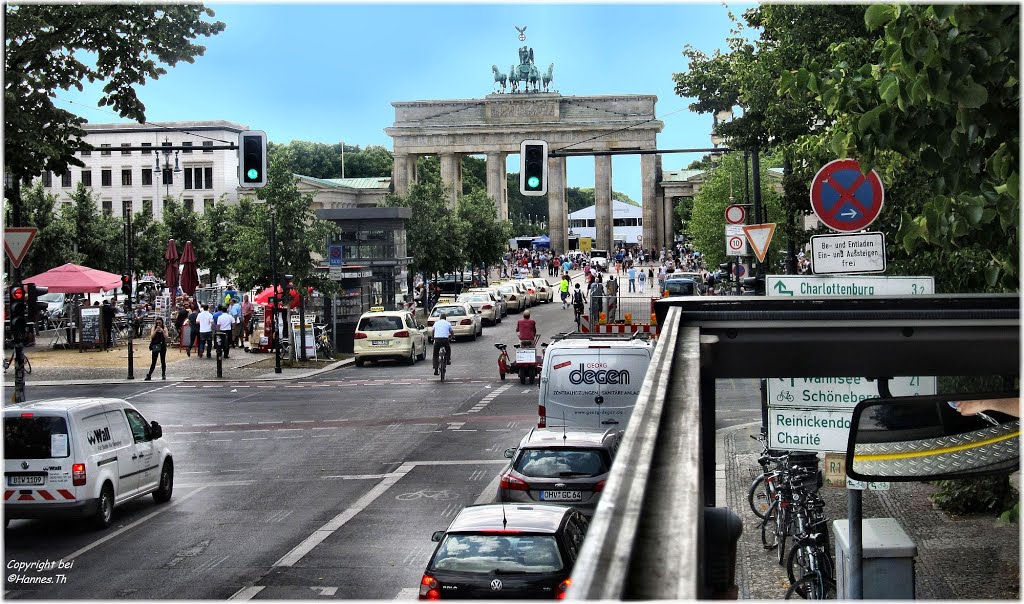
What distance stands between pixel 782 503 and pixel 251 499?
314 inches

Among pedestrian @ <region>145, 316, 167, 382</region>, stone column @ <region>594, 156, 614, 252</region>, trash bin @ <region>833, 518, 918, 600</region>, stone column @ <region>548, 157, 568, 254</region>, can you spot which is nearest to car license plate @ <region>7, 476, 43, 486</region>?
trash bin @ <region>833, 518, 918, 600</region>

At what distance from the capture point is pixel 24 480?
53.3 feet

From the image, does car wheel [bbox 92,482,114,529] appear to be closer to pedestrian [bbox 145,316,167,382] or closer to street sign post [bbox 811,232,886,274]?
street sign post [bbox 811,232,886,274]

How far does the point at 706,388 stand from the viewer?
593cm

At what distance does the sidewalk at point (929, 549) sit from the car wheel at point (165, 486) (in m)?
7.66

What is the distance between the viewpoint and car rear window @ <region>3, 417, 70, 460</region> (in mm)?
16266

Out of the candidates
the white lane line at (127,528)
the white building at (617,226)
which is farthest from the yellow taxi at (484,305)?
the white building at (617,226)

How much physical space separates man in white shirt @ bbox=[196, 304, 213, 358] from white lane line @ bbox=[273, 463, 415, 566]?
2187 centimetres

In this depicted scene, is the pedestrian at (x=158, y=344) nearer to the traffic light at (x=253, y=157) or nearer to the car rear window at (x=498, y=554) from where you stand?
the traffic light at (x=253, y=157)

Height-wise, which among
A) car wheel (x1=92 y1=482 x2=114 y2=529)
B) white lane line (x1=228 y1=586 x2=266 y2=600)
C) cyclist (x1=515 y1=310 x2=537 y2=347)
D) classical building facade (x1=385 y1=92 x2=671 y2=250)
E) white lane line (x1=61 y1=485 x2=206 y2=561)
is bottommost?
white lane line (x1=61 y1=485 x2=206 y2=561)

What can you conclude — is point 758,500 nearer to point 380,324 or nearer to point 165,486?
point 165,486

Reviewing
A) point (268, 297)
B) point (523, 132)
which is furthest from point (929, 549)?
point (523, 132)

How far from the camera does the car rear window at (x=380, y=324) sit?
39.9 metres

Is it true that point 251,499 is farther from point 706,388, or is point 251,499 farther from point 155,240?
point 155,240
